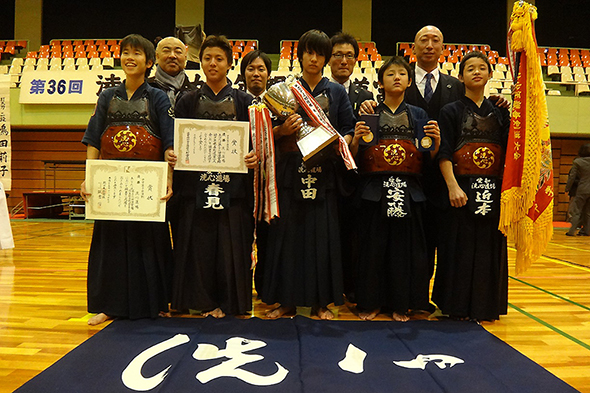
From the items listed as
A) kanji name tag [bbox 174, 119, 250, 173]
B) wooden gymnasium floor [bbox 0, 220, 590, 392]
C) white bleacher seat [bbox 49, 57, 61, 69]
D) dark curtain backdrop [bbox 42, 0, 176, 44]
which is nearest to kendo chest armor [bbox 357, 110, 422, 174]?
kanji name tag [bbox 174, 119, 250, 173]

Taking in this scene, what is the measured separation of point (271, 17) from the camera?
12.0 metres

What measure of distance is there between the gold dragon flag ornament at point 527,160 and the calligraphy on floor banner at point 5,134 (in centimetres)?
643

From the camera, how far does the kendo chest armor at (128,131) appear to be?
7.80 ft

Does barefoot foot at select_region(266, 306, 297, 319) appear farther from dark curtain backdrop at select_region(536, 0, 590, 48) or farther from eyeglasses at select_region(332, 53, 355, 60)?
dark curtain backdrop at select_region(536, 0, 590, 48)

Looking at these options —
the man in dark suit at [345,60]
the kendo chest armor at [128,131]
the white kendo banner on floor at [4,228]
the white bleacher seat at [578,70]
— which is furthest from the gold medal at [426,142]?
the white bleacher seat at [578,70]

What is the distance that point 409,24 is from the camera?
11852 millimetres

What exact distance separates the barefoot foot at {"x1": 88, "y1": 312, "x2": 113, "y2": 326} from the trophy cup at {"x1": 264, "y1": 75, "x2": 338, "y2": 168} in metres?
1.51

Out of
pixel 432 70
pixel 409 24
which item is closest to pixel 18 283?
pixel 432 70

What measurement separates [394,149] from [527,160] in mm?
749

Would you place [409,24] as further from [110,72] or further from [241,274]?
[241,274]

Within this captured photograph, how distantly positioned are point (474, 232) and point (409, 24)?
430 inches

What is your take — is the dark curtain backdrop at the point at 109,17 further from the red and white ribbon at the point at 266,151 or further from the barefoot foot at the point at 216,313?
the barefoot foot at the point at 216,313

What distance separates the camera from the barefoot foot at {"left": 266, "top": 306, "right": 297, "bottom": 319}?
99.6 inches

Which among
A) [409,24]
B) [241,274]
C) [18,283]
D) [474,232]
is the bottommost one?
[18,283]
